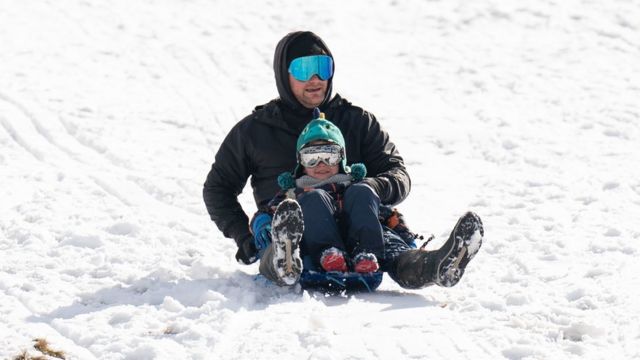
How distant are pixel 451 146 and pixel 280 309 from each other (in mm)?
4586

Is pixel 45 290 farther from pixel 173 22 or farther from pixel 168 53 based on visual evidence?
pixel 173 22

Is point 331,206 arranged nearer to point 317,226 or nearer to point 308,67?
point 317,226

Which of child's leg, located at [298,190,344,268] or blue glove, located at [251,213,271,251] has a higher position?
child's leg, located at [298,190,344,268]

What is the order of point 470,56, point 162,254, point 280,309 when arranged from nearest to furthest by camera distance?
point 280,309
point 162,254
point 470,56

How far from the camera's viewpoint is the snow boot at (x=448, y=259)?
4160 mm

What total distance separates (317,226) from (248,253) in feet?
1.76

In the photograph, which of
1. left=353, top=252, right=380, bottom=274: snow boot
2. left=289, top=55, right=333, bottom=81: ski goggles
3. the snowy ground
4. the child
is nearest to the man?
left=289, top=55, right=333, bottom=81: ski goggles

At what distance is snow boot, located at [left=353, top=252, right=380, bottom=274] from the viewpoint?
4.38 metres

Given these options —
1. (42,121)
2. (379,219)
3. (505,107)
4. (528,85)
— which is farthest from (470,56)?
(379,219)

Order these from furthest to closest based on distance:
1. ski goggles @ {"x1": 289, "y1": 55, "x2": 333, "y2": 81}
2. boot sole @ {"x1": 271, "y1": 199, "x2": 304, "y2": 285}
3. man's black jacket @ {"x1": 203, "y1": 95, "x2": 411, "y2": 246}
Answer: ski goggles @ {"x1": 289, "y1": 55, "x2": 333, "y2": 81}
man's black jacket @ {"x1": 203, "y1": 95, "x2": 411, "y2": 246}
boot sole @ {"x1": 271, "y1": 199, "x2": 304, "y2": 285}

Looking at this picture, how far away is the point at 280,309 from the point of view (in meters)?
4.14

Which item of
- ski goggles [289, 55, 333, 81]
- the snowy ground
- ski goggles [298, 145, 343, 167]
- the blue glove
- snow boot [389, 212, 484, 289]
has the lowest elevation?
the snowy ground

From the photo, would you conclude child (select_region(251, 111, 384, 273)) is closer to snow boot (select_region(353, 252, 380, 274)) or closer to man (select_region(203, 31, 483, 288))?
snow boot (select_region(353, 252, 380, 274))

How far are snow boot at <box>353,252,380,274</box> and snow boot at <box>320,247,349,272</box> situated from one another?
0.21 ft
